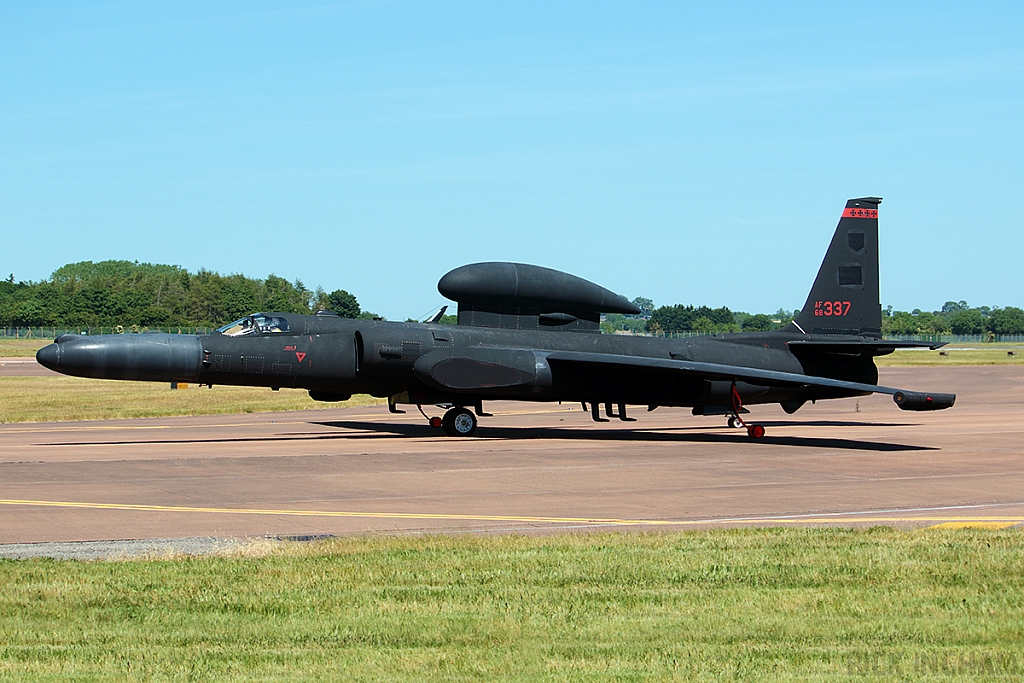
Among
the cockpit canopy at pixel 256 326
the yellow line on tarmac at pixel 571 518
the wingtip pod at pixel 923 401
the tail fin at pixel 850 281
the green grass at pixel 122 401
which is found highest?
the tail fin at pixel 850 281

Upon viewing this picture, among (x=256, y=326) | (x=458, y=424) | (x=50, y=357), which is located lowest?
(x=458, y=424)

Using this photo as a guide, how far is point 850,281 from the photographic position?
28859mm

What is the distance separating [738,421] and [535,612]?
713 inches

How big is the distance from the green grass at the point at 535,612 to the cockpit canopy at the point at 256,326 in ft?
44.0

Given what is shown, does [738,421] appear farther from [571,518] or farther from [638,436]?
Answer: [571,518]

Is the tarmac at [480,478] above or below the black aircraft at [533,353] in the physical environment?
below

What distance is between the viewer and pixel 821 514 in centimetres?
1383

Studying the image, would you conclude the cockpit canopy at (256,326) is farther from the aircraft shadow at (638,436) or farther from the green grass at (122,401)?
the green grass at (122,401)

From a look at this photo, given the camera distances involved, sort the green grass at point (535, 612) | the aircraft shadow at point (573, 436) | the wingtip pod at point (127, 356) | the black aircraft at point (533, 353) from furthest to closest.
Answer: the aircraft shadow at point (573, 436)
the black aircraft at point (533, 353)
the wingtip pod at point (127, 356)
the green grass at point (535, 612)

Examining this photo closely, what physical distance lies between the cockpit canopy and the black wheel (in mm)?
4262

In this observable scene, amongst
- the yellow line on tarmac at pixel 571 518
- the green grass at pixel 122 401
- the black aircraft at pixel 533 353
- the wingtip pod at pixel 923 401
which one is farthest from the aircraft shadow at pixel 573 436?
the yellow line on tarmac at pixel 571 518

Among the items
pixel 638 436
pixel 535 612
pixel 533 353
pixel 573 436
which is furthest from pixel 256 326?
pixel 535 612

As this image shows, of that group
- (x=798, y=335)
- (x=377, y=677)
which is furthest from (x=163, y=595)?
(x=798, y=335)

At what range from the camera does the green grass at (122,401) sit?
107 ft
